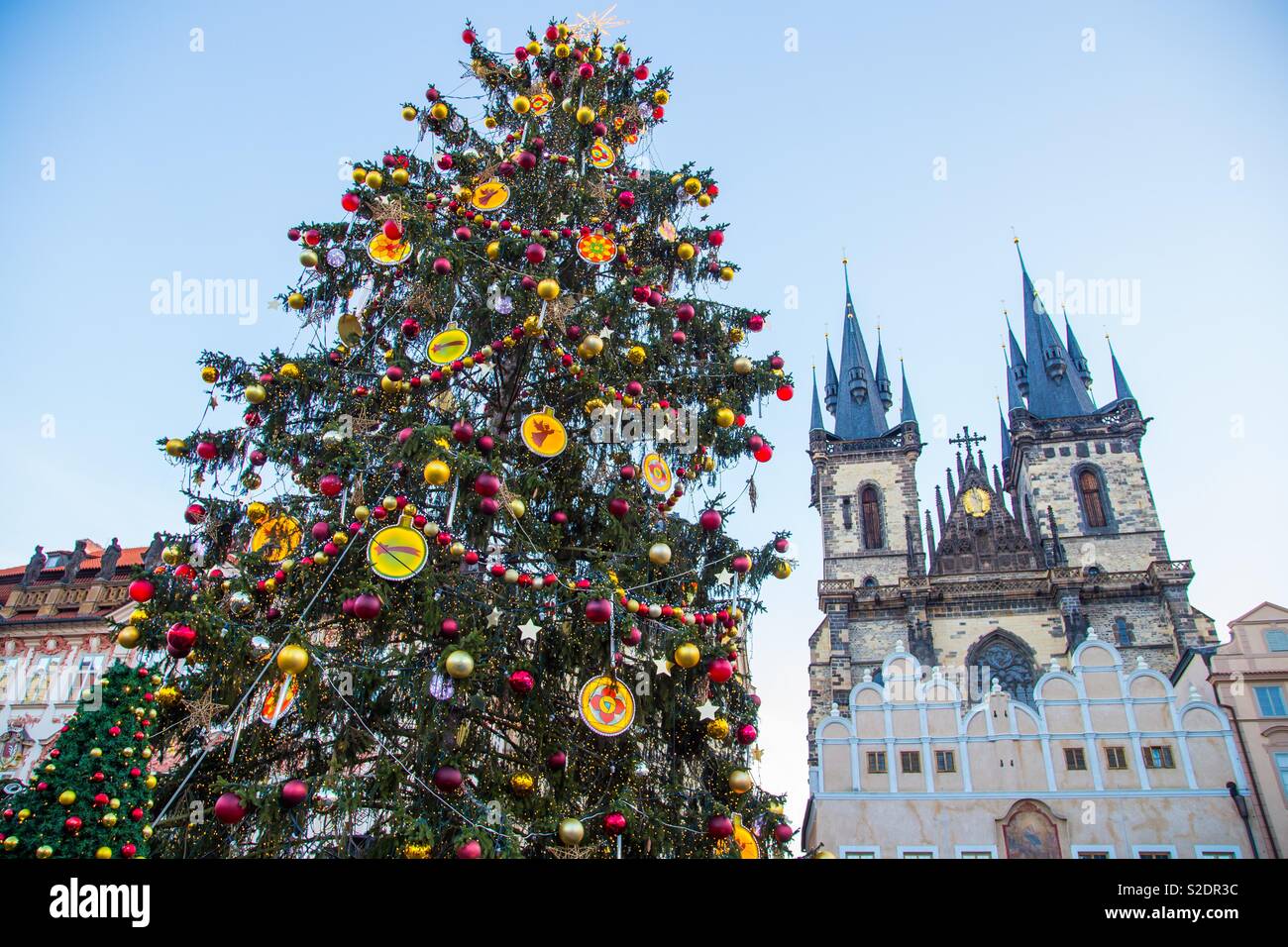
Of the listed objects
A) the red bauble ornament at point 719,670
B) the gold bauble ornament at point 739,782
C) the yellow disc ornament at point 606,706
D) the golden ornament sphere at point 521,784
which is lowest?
the gold bauble ornament at point 739,782

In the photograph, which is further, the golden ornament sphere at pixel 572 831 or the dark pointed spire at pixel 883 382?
the dark pointed spire at pixel 883 382

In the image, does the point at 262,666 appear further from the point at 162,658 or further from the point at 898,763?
the point at 898,763

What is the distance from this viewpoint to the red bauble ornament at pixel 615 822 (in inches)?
180

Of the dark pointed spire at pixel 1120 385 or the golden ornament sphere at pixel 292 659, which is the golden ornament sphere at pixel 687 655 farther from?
the dark pointed spire at pixel 1120 385

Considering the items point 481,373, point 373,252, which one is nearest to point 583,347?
point 481,373

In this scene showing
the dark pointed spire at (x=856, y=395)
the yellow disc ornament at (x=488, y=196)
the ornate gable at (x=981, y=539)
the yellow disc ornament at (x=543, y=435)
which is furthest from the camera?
the dark pointed spire at (x=856, y=395)

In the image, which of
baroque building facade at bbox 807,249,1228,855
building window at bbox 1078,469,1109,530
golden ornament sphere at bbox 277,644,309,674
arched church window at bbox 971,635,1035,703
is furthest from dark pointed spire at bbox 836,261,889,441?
golden ornament sphere at bbox 277,644,309,674

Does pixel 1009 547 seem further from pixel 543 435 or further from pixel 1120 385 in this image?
pixel 543 435

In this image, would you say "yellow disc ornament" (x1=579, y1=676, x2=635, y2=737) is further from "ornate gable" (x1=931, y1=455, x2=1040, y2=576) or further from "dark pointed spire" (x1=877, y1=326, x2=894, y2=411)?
"dark pointed spire" (x1=877, y1=326, x2=894, y2=411)

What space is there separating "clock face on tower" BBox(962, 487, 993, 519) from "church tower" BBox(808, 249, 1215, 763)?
0.21 ft

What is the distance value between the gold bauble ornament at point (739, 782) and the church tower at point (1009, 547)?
85.3ft

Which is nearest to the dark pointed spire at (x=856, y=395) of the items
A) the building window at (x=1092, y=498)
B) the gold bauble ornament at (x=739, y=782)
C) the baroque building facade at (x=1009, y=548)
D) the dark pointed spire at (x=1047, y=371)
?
the baroque building facade at (x=1009, y=548)
